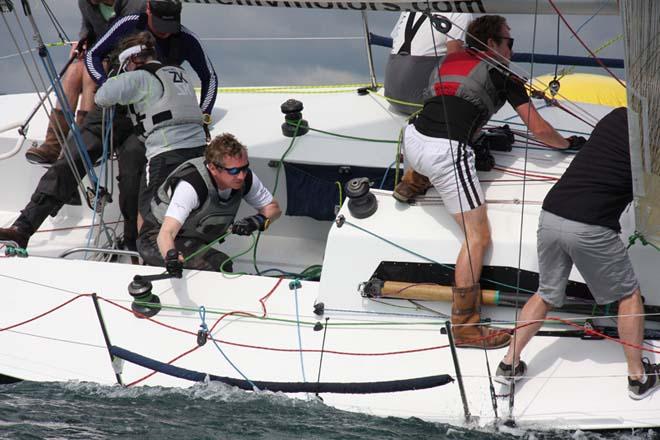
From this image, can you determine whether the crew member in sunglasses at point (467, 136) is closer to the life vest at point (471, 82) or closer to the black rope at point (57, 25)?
the life vest at point (471, 82)

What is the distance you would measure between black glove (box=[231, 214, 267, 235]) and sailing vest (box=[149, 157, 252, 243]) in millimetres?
122

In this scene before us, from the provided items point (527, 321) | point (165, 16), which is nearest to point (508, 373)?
point (527, 321)

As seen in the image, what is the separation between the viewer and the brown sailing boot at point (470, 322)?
11.5 feet

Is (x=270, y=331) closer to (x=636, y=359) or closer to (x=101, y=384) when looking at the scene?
(x=101, y=384)

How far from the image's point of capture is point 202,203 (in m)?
4.02

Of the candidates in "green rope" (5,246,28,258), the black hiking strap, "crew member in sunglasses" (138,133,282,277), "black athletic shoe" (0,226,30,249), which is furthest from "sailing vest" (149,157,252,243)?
the black hiking strap

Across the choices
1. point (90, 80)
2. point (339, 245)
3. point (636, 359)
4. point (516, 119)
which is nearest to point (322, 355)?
point (339, 245)

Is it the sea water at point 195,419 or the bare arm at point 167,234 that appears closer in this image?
the sea water at point 195,419

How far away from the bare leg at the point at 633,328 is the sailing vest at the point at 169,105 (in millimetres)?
2420

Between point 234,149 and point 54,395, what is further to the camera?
point 234,149

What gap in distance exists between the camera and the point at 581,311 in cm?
353

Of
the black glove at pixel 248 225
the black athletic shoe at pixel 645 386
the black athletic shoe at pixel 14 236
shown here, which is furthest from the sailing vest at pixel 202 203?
the black athletic shoe at pixel 645 386

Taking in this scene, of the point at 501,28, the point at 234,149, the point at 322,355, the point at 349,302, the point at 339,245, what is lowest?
the point at 322,355

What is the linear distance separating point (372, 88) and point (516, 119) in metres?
1.25
